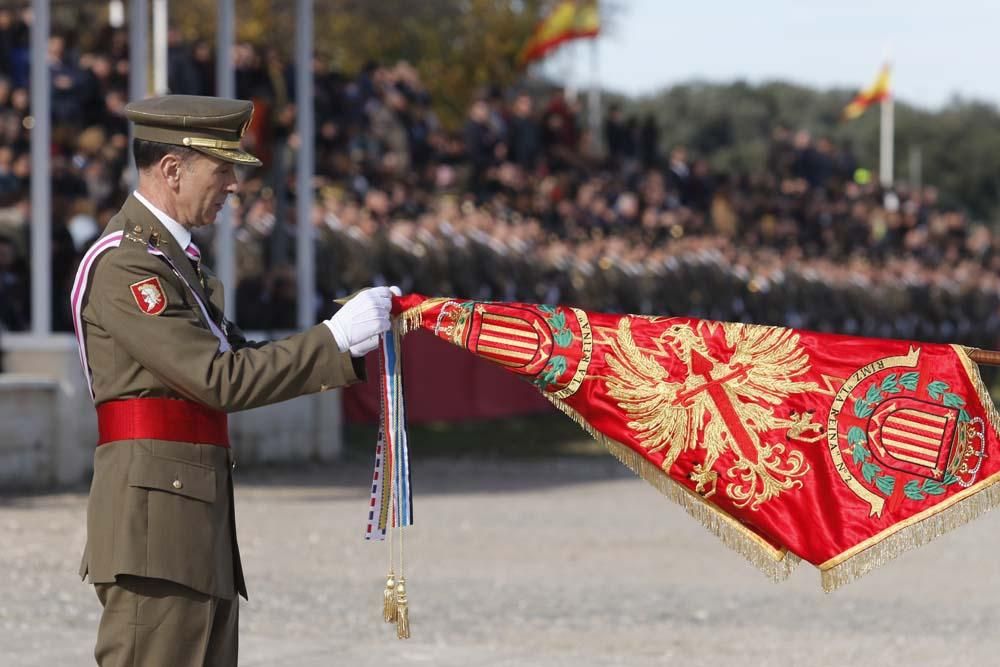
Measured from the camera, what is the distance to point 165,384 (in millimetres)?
3996

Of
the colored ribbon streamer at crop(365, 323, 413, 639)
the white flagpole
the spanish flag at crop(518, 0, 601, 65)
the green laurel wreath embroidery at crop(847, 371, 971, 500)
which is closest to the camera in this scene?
the colored ribbon streamer at crop(365, 323, 413, 639)

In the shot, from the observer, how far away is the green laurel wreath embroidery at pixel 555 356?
475cm

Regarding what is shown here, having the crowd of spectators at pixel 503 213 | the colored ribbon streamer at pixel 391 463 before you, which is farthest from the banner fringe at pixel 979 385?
the crowd of spectators at pixel 503 213

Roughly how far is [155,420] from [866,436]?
6.20ft

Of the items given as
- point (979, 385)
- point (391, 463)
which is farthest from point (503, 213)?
point (391, 463)

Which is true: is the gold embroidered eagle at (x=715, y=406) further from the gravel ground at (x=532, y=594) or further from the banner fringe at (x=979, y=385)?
the gravel ground at (x=532, y=594)

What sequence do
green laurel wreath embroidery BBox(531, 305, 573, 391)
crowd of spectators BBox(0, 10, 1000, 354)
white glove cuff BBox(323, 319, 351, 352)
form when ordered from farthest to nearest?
crowd of spectators BBox(0, 10, 1000, 354) < green laurel wreath embroidery BBox(531, 305, 573, 391) < white glove cuff BBox(323, 319, 351, 352)

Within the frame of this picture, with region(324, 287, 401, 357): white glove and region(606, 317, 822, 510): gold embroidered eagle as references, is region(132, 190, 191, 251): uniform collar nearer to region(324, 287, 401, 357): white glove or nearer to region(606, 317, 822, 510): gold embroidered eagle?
region(324, 287, 401, 357): white glove

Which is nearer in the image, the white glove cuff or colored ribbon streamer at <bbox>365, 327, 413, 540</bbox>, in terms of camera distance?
the white glove cuff

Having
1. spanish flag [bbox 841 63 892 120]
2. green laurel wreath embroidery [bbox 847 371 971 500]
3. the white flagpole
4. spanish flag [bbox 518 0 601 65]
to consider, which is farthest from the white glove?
spanish flag [bbox 841 63 892 120]

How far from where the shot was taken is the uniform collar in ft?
13.5

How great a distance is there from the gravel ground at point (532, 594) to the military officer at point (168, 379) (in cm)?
284

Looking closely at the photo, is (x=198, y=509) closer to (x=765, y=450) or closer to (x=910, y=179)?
(x=765, y=450)

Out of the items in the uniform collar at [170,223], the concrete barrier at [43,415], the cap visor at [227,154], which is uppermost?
the cap visor at [227,154]
